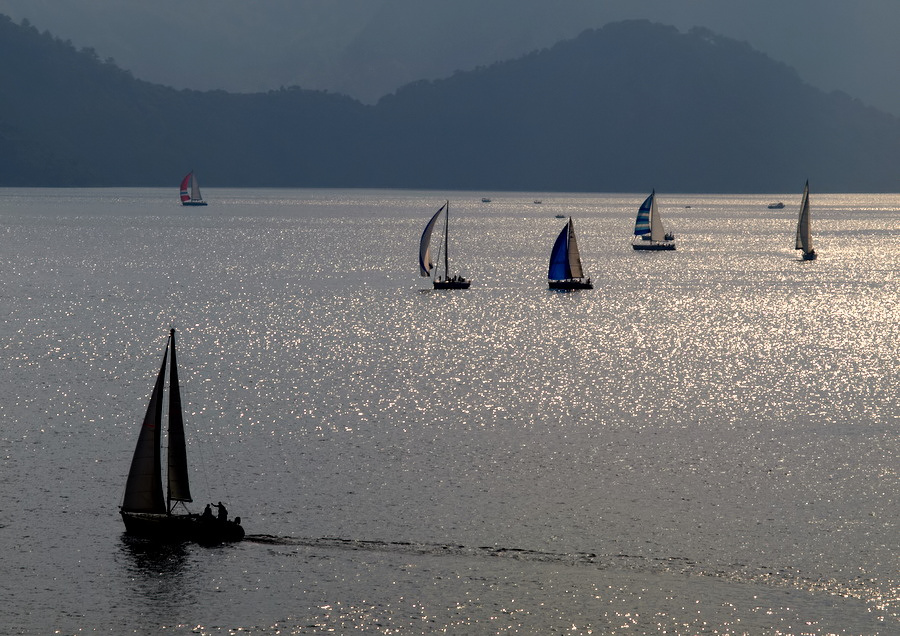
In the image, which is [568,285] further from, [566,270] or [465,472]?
[465,472]

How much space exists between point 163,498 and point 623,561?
763 inches

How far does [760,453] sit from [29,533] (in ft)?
126

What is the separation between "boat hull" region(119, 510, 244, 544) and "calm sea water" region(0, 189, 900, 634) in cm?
62

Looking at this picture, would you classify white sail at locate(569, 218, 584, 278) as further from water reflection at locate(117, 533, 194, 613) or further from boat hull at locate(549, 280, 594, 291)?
water reflection at locate(117, 533, 194, 613)

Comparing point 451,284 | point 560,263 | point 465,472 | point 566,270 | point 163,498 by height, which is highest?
point 560,263

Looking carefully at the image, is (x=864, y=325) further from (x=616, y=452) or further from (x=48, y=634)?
(x=48, y=634)

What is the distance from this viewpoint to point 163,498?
178ft

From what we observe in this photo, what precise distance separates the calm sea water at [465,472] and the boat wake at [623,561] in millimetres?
128

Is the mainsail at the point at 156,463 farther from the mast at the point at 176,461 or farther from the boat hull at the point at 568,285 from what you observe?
the boat hull at the point at 568,285

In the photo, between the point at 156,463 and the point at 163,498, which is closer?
the point at 156,463

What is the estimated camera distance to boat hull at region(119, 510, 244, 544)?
178 ft

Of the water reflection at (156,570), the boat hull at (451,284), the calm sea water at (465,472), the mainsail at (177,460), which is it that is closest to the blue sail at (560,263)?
the boat hull at (451,284)

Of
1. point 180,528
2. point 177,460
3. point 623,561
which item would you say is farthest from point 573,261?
point 180,528

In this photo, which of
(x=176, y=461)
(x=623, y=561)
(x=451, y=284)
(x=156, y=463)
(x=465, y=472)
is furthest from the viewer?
(x=451, y=284)
